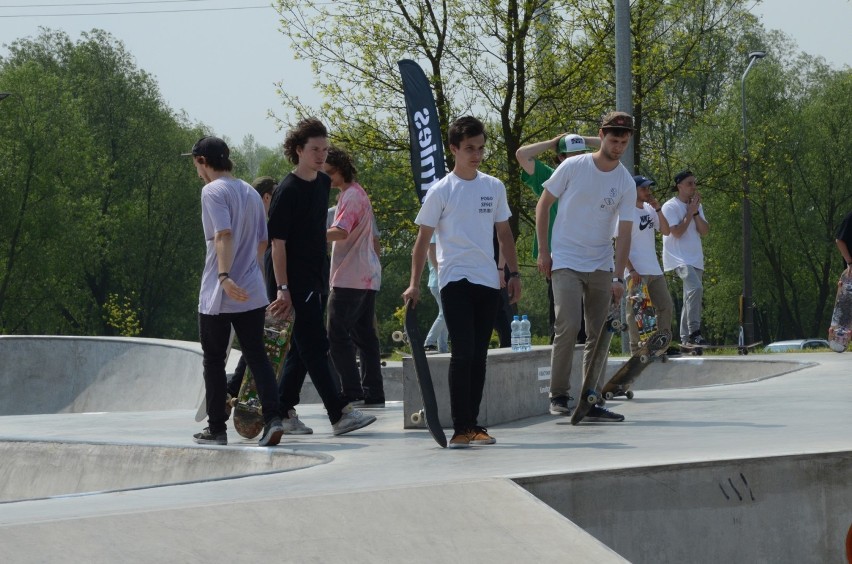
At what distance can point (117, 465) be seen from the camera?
6691mm

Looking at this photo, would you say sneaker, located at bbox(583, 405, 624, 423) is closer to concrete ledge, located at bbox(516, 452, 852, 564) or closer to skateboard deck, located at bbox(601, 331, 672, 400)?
skateboard deck, located at bbox(601, 331, 672, 400)

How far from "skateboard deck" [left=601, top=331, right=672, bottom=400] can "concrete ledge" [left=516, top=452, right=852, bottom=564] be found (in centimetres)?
269

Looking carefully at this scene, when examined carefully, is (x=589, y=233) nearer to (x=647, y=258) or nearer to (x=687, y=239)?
(x=647, y=258)

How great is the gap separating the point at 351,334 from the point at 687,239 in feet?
16.9

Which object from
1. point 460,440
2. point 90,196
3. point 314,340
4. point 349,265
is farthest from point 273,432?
point 90,196

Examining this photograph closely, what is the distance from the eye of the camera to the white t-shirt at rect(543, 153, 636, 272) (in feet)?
23.9

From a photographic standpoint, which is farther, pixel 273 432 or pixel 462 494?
pixel 273 432

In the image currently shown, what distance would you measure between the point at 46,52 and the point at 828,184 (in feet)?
111

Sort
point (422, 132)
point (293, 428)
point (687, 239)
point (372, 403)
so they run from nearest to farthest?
point (293, 428) → point (372, 403) → point (687, 239) → point (422, 132)

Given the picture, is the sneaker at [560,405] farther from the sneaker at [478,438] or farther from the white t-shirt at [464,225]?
the white t-shirt at [464,225]

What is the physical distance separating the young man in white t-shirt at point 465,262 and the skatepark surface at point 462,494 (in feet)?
1.07

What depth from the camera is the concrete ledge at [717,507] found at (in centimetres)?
469

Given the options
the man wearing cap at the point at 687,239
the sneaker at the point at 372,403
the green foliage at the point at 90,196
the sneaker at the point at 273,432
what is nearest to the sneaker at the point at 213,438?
the sneaker at the point at 273,432

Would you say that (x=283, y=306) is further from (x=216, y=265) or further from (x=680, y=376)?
(x=680, y=376)
